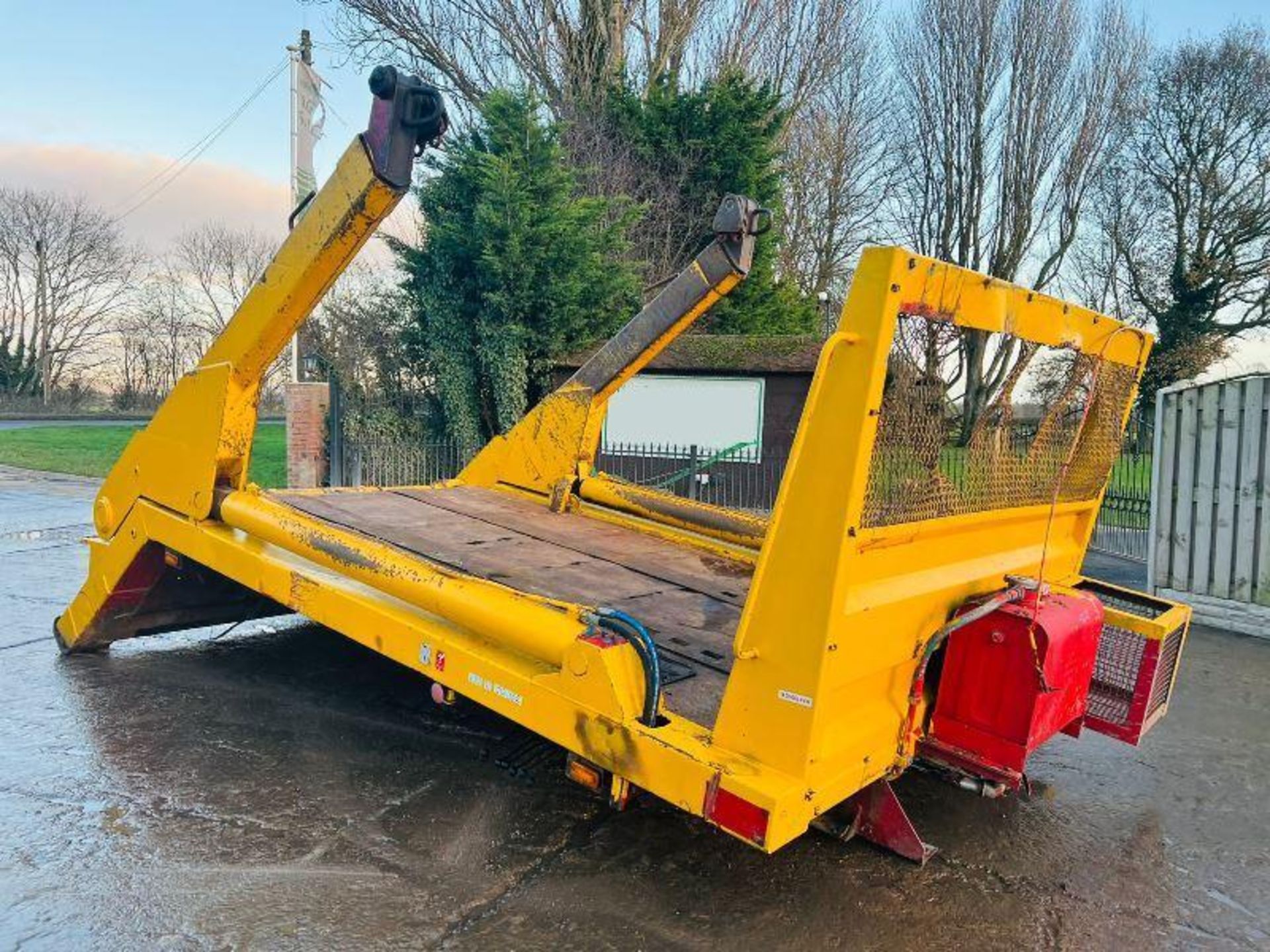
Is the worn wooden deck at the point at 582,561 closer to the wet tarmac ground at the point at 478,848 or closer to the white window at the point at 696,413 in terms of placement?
the wet tarmac ground at the point at 478,848

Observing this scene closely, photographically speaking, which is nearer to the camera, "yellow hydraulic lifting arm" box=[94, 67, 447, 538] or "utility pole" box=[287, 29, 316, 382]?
"yellow hydraulic lifting arm" box=[94, 67, 447, 538]

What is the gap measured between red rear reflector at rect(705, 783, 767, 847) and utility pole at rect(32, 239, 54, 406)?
46.5 metres

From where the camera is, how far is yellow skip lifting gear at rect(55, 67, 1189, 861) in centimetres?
241

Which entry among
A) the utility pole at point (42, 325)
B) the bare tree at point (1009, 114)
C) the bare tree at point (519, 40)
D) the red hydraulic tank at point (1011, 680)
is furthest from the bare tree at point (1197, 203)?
the utility pole at point (42, 325)

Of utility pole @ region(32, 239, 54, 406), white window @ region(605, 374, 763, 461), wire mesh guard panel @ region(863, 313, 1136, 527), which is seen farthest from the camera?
utility pole @ region(32, 239, 54, 406)

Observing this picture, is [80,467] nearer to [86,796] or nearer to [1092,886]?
[86,796]

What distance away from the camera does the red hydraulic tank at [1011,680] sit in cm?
277

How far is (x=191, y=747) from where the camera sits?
4.03 m

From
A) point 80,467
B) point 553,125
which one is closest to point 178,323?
point 80,467

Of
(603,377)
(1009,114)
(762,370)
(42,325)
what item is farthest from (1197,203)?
(42,325)

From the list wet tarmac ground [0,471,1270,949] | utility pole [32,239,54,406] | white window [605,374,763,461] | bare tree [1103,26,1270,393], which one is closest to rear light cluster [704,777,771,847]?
wet tarmac ground [0,471,1270,949]

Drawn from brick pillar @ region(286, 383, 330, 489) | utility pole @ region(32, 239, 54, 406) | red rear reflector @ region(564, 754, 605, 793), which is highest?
utility pole @ region(32, 239, 54, 406)

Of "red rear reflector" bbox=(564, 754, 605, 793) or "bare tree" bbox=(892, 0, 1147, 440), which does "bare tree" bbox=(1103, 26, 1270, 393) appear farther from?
"red rear reflector" bbox=(564, 754, 605, 793)

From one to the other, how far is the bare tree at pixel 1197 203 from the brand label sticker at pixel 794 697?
78.8 ft
